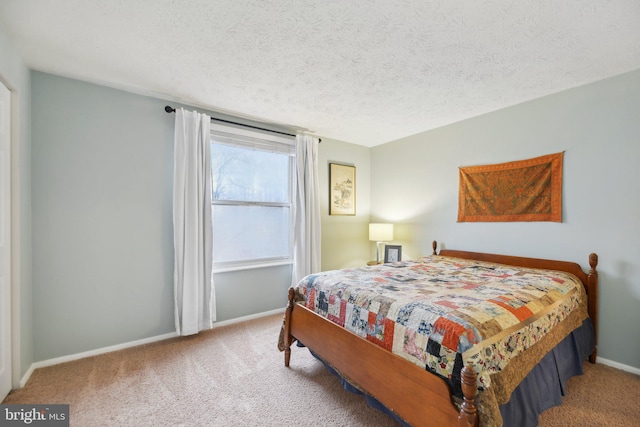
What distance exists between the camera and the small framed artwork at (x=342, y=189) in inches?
161

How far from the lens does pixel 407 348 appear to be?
1429 millimetres

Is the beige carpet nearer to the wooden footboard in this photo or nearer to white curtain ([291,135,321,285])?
the wooden footboard

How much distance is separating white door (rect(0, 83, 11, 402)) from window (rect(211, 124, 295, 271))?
1.53 metres

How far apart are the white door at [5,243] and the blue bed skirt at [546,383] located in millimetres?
2249

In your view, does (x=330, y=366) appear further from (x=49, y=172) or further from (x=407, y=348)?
(x=49, y=172)

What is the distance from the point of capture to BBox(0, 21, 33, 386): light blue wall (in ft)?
6.19

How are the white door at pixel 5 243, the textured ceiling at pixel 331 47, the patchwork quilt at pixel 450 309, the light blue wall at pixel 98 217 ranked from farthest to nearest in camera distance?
the light blue wall at pixel 98 217 → the white door at pixel 5 243 → the textured ceiling at pixel 331 47 → the patchwork quilt at pixel 450 309

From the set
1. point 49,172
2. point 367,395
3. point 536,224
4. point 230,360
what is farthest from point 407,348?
point 49,172

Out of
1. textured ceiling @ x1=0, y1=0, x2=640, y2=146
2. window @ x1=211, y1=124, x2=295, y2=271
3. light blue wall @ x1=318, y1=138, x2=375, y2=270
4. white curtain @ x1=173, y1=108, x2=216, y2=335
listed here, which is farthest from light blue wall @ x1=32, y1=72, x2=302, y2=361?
light blue wall @ x1=318, y1=138, x2=375, y2=270

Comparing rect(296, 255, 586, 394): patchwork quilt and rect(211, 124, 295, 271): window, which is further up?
rect(211, 124, 295, 271): window

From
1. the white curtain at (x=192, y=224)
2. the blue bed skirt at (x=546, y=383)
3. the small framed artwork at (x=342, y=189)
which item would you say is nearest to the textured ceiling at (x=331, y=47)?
the white curtain at (x=192, y=224)

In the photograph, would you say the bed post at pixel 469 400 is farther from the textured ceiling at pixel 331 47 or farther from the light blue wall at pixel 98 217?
the light blue wall at pixel 98 217

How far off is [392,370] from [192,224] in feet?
7.48

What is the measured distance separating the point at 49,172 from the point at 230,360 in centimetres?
220
